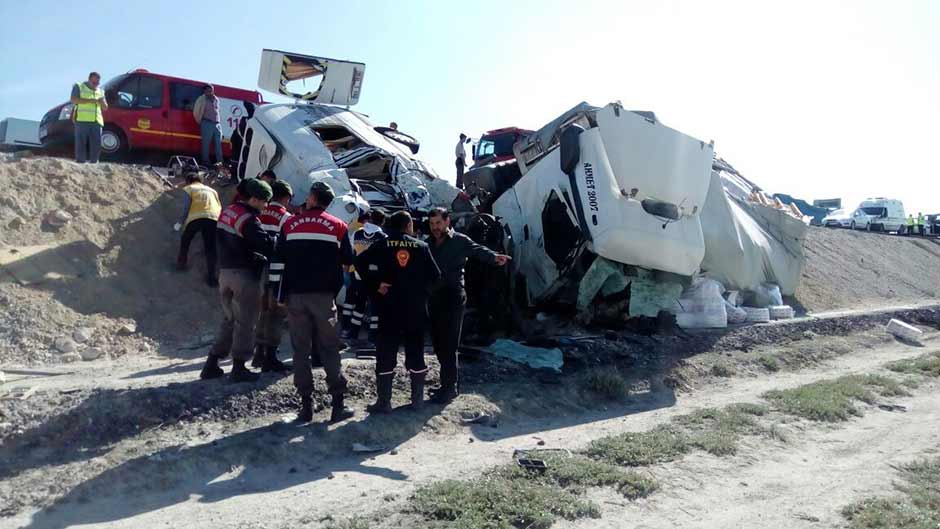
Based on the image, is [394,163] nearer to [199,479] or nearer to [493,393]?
[493,393]

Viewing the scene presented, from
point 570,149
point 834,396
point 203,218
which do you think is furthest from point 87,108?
point 834,396

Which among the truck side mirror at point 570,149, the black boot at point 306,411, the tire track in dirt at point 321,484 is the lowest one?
the tire track in dirt at point 321,484

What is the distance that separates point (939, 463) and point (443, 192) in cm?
688

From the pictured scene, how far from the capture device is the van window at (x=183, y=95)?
14.4 m

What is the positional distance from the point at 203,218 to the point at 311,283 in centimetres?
429

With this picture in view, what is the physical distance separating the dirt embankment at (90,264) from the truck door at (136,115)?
2.45 meters

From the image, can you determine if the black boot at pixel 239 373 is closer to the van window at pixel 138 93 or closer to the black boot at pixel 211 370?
the black boot at pixel 211 370

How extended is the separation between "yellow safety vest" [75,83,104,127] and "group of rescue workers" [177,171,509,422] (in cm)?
681

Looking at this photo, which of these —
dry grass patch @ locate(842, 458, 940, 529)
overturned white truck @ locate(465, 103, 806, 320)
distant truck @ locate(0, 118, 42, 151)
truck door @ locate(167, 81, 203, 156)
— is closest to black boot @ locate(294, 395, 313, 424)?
dry grass patch @ locate(842, 458, 940, 529)

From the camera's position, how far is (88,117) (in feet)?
38.7

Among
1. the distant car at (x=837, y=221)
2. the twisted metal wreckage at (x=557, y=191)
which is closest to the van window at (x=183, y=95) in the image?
the twisted metal wreckage at (x=557, y=191)

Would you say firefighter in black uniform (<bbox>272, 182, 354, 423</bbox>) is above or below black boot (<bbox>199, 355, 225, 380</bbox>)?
above

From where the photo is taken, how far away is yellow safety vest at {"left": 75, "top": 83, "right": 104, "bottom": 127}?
11.5m

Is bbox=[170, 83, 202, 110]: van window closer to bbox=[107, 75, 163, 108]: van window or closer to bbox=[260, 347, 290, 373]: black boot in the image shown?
bbox=[107, 75, 163, 108]: van window
